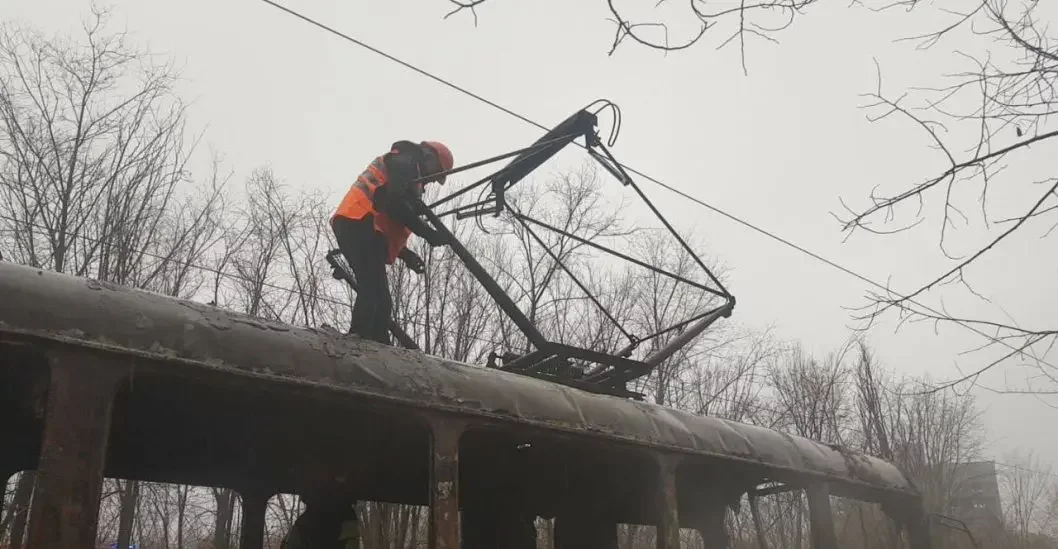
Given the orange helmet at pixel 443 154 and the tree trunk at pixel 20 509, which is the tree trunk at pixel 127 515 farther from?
the orange helmet at pixel 443 154

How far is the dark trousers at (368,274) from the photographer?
5.92 meters

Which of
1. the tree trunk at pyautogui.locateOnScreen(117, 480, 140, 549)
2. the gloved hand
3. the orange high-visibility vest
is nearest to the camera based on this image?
the orange high-visibility vest

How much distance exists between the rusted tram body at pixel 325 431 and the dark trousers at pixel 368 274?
60 cm

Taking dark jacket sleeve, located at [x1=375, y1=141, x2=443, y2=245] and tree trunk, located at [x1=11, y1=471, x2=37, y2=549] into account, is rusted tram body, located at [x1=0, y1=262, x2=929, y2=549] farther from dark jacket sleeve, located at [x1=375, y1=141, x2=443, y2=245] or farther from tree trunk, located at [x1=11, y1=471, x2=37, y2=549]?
tree trunk, located at [x1=11, y1=471, x2=37, y2=549]

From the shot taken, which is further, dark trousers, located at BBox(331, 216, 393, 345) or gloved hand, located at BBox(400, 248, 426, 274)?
gloved hand, located at BBox(400, 248, 426, 274)

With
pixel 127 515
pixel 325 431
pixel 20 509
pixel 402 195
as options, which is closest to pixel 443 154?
pixel 402 195

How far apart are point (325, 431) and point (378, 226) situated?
4.95ft

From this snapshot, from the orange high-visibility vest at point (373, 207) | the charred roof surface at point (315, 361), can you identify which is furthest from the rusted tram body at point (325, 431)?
the orange high-visibility vest at point (373, 207)

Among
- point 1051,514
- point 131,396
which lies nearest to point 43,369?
point 131,396

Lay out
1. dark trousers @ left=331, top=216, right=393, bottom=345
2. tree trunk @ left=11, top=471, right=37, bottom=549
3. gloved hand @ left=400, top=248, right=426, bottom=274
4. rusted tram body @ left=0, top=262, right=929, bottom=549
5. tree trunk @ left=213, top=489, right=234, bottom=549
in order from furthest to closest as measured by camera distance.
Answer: tree trunk @ left=213, top=489, right=234, bottom=549, tree trunk @ left=11, top=471, right=37, bottom=549, gloved hand @ left=400, top=248, right=426, bottom=274, dark trousers @ left=331, top=216, right=393, bottom=345, rusted tram body @ left=0, top=262, right=929, bottom=549

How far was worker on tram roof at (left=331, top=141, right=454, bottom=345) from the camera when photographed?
5961 millimetres

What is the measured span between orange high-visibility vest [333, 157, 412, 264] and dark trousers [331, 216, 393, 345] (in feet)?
0.19

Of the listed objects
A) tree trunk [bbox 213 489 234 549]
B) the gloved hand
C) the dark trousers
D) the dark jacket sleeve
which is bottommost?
tree trunk [bbox 213 489 234 549]

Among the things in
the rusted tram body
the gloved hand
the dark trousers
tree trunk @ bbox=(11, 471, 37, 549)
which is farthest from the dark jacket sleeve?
tree trunk @ bbox=(11, 471, 37, 549)
